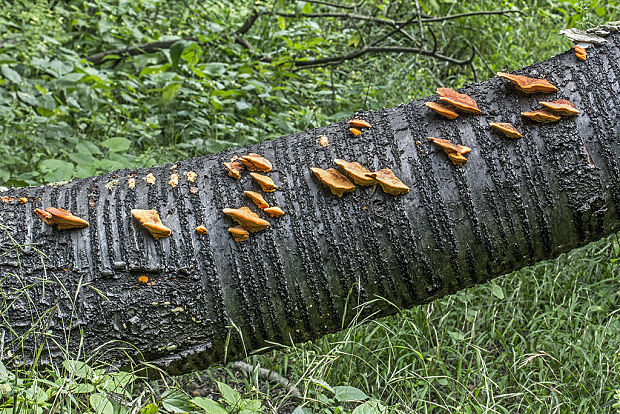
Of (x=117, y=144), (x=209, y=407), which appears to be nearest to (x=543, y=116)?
(x=209, y=407)

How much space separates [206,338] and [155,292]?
200mm

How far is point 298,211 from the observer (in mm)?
1641

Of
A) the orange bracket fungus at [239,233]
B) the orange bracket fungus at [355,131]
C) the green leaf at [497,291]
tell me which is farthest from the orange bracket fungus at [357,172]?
the green leaf at [497,291]

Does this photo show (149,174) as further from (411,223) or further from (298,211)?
(411,223)

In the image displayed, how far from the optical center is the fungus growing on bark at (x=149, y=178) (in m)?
1.76

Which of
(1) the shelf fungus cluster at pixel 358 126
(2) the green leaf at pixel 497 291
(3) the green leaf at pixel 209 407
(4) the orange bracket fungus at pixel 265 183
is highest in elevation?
(1) the shelf fungus cluster at pixel 358 126

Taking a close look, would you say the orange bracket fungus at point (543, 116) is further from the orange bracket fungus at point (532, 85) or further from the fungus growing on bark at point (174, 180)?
the fungus growing on bark at point (174, 180)

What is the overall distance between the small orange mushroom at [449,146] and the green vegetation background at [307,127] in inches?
23.2

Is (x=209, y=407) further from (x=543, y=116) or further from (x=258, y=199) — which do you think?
(x=543, y=116)

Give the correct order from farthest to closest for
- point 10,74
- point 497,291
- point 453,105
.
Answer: point 10,74 < point 497,291 < point 453,105

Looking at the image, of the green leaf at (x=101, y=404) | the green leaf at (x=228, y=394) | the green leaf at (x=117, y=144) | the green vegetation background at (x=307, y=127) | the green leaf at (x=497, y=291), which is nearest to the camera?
the green leaf at (x=101, y=404)

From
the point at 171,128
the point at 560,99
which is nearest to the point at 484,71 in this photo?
the point at 171,128

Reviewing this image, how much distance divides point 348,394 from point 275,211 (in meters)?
0.58

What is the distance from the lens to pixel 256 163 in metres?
1.70
